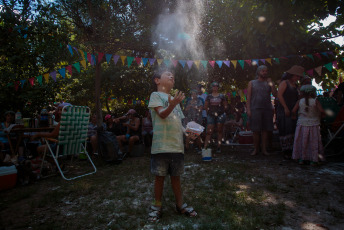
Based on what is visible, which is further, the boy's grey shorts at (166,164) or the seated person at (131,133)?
the seated person at (131,133)

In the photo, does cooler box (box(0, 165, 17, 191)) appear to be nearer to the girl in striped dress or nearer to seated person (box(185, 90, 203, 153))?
seated person (box(185, 90, 203, 153))

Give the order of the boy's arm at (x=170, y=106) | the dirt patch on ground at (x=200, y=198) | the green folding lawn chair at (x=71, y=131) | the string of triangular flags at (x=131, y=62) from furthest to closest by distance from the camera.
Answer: the string of triangular flags at (x=131, y=62), the green folding lawn chair at (x=71, y=131), the dirt patch on ground at (x=200, y=198), the boy's arm at (x=170, y=106)

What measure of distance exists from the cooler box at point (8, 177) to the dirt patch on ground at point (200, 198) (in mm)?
109

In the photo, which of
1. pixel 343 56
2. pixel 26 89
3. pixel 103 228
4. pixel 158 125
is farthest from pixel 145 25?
pixel 343 56

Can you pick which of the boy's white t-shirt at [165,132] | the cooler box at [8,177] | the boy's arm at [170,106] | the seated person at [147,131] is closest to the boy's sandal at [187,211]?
the boy's white t-shirt at [165,132]

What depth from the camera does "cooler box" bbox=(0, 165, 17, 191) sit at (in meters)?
3.59

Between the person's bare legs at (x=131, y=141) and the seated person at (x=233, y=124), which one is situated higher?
the seated person at (x=233, y=124)

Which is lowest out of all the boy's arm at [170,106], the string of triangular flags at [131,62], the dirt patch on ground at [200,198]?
the dirt patch on ground at [200,198]

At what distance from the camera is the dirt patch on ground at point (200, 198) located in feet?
7.35

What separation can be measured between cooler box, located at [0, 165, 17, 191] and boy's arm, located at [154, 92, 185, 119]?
290 cm

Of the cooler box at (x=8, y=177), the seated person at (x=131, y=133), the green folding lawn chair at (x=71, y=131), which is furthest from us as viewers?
the seated person at (x=131, y=133)

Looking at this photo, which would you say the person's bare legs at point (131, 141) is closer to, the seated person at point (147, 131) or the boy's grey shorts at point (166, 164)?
the seated person at point (147, 131)

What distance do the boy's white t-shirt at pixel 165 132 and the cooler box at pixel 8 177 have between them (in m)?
2.77

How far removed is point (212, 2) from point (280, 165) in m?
9.72
